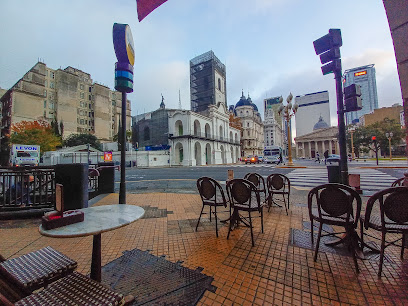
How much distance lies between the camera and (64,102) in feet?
172

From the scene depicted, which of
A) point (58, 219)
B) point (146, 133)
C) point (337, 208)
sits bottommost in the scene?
point (337, 208)

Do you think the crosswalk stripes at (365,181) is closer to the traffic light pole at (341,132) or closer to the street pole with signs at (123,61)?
the traffic light pole at (341,132)

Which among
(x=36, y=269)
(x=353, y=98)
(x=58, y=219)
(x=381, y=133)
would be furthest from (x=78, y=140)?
(x=381, y=133)

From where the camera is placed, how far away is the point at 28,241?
3.25 meters

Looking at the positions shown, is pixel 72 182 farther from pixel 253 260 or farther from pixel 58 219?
pixel 253 260

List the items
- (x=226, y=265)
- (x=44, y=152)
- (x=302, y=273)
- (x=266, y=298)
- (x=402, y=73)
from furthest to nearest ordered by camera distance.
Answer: (x=44, y=152), (x=402, y=73), (x=226, y=265), (x=302, y=273), (x=266, y=298)

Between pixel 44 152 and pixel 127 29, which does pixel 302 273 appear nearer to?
pixel 127 29

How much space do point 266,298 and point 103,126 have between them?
6942 centimetres

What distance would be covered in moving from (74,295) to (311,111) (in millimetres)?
138552

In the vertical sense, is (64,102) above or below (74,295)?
above

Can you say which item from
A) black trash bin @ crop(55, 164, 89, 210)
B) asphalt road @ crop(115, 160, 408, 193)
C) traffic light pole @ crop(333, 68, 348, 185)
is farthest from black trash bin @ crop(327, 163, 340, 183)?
black trash bin @ crop(55, 164, 89, 210)

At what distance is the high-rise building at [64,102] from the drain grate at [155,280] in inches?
2302

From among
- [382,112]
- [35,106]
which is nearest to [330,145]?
[382,112]

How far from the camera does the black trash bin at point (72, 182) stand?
4457 mm
